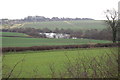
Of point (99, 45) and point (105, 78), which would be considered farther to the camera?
point (99, 45)

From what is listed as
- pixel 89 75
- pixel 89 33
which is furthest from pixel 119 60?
pixel 89 33

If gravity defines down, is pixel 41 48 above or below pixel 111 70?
below

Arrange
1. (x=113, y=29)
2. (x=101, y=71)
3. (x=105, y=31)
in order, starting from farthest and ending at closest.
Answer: (x=105, y=31) → (x=113, y=29) → (x=101, y=71)

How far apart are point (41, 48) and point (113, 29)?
17.8 meters

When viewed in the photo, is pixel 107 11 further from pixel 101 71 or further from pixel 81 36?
pixel 101 71

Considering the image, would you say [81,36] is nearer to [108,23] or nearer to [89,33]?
[89,33]

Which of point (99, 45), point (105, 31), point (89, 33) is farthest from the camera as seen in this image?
point (89, 33)

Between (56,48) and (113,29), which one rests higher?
(113,29)

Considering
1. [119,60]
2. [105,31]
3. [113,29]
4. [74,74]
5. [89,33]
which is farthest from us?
[89,33]

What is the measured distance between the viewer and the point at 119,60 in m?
4.99

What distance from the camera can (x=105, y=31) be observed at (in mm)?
45000

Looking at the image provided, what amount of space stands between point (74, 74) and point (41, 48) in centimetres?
2304

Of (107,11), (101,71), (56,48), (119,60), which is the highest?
(107,11)

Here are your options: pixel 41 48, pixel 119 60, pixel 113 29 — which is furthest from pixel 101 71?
pixel 113 29
